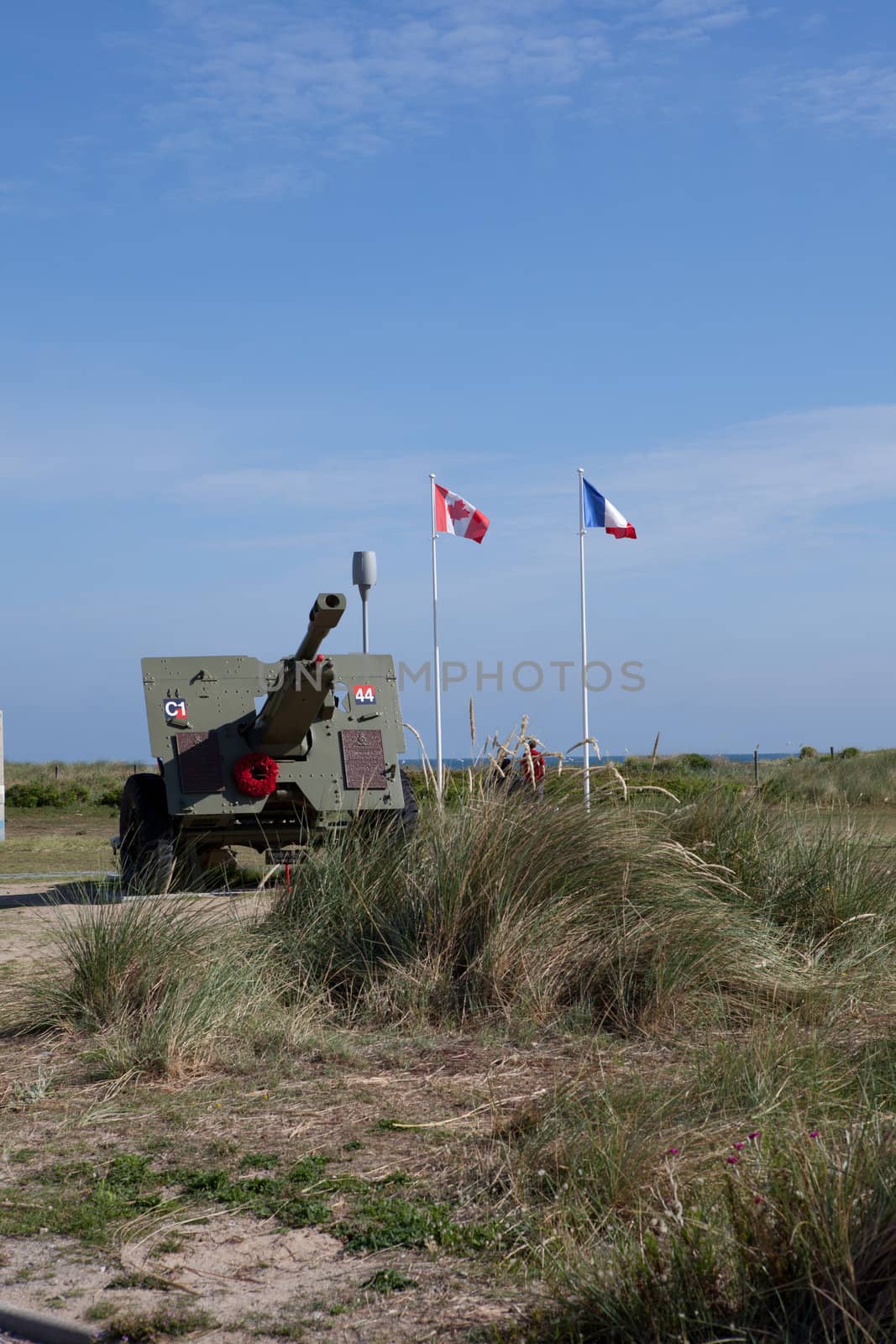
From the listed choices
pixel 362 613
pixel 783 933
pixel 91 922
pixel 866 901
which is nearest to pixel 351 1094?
pixel 91 922

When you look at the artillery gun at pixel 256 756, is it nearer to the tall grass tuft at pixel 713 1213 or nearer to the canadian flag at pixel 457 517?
the canadian flag at pixel 457 517

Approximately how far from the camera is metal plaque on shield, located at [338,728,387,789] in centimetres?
1234

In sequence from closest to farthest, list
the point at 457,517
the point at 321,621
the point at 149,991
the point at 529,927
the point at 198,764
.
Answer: the point at 149,991, the point at 529,927, the point at 321,621, the point at 198,764, the point at 457,517

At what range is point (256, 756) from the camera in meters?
12.0

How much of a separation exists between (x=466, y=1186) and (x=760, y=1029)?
147cm

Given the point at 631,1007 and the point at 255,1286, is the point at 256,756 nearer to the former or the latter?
the point at 631,1007

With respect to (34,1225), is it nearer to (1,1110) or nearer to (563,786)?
(1,1110)

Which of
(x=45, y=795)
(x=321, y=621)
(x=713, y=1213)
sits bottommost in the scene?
(x=45, y=795)

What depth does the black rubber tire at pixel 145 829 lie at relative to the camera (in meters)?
11.7

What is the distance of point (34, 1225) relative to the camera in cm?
373

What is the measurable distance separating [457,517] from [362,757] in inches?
254

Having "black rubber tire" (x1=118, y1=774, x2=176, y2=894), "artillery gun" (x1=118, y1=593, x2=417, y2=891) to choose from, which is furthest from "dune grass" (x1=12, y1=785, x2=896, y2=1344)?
"black rubber tire" (x1=118, y1=774, x2=176, y2=894)

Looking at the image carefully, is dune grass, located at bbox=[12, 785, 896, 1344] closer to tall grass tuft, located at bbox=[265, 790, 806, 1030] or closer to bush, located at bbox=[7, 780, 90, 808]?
tall grass tuft, located at bbox=[265, 790, 806, 1030]

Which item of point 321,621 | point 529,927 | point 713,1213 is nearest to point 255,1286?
point 713,1213
